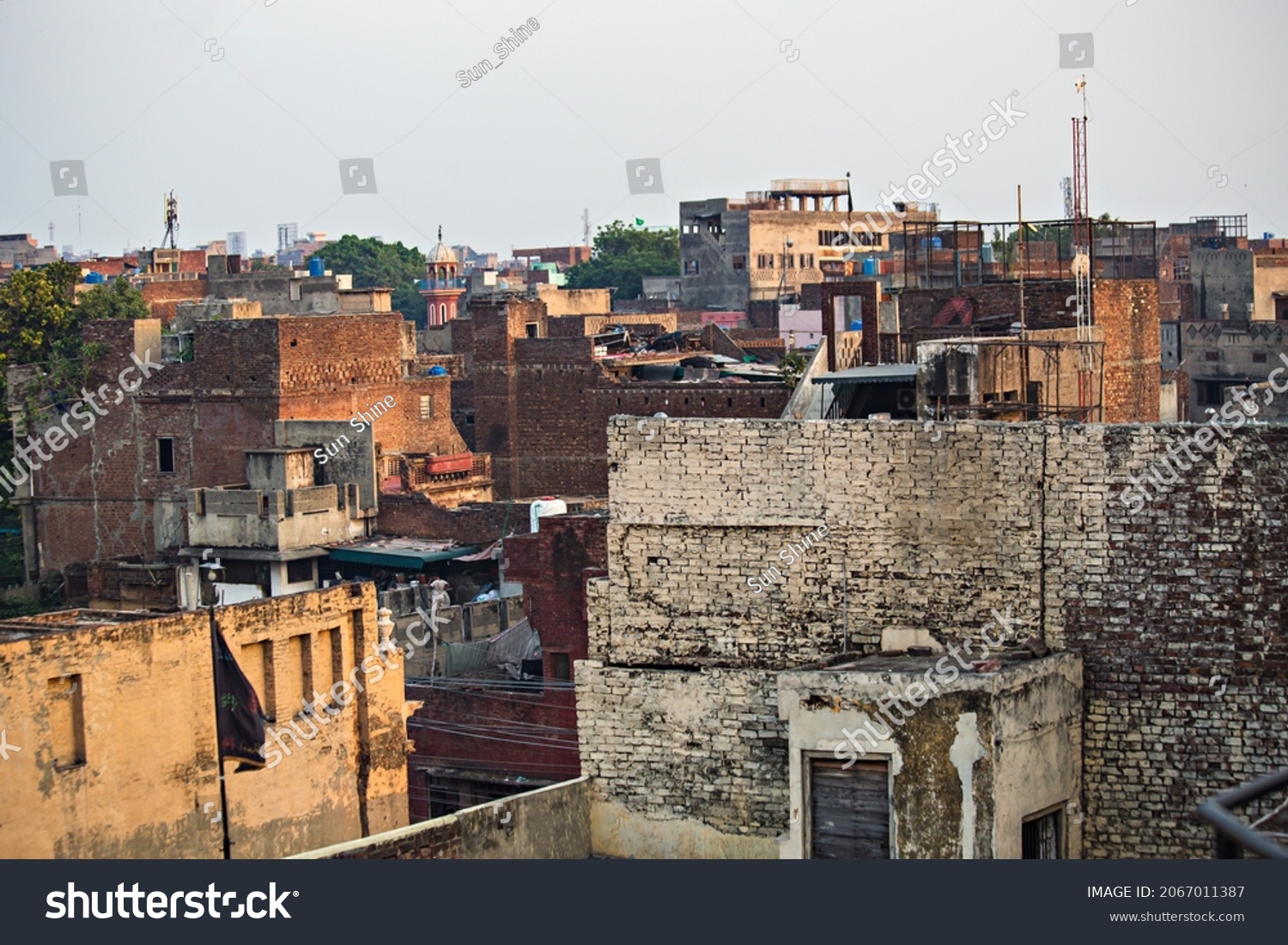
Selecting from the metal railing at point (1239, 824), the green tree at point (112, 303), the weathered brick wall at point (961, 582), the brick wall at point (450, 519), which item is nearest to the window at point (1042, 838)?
the weathered brick wall at point (961, 582)

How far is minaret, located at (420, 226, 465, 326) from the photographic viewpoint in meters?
66.3

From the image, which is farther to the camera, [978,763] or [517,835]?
[517,835]

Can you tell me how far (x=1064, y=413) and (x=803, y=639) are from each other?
17.4 ft

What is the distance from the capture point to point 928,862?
977 cm

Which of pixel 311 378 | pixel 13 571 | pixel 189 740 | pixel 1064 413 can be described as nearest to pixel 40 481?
pixel 13 571

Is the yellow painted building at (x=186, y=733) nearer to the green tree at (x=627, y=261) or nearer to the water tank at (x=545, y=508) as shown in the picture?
the water tank at (x=545, y=508)

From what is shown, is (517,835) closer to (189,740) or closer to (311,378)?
(189,740)

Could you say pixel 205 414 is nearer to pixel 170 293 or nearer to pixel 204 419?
pixel 204 419

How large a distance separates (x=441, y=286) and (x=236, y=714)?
54850 millimetres

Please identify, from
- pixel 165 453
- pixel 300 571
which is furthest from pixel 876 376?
pixel 165 453

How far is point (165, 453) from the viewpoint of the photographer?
4066cm

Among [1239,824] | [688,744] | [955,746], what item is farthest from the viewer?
[688,744]

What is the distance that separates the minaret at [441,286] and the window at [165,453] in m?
23.2

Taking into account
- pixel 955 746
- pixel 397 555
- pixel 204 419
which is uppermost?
pixel 204 419
